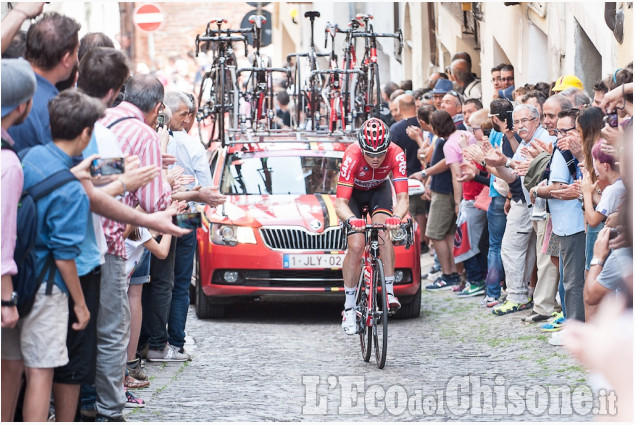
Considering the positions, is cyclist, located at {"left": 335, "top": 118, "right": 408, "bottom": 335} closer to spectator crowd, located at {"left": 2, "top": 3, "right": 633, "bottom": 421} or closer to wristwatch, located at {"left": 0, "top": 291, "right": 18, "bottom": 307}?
spectator crowd, located at {"left": 2, "top": 3, "right": 633, "bottom": 421}

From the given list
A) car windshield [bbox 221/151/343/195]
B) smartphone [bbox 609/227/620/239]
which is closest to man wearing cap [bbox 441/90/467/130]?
car windshield [bbox 221/151/343/195]

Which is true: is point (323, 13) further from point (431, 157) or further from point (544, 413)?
point (544, 413)

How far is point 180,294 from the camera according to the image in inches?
381

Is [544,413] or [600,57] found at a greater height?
[600,57]

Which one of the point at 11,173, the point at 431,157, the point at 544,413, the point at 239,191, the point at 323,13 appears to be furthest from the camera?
the point at 323,13

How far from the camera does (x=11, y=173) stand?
5.52 m

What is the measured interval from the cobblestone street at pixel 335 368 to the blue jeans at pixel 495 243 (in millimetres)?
315

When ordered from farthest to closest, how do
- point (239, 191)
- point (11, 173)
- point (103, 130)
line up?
point (239, 191), point (103, 130), point (11, 173)

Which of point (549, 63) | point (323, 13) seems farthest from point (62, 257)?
point (323, 13)

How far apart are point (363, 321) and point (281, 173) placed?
3.15 meters

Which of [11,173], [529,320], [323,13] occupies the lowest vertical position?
[529,320]

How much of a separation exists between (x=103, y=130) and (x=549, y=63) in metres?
11.3

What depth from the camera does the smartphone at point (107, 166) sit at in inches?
236

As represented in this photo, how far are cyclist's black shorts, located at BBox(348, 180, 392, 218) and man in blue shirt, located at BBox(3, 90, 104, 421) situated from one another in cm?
473
